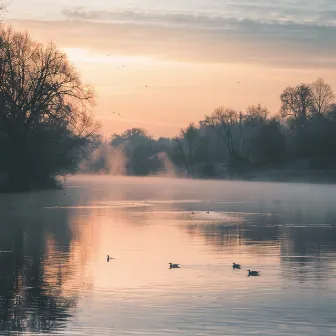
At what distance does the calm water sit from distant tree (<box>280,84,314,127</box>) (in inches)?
4320

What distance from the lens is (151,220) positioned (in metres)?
41.2

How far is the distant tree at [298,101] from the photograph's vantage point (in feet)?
483

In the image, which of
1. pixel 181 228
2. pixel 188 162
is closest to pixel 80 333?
pixel 181 228

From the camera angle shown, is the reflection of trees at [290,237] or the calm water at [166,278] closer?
the calm water at [166,278]

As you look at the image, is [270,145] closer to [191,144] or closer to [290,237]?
[191,144]

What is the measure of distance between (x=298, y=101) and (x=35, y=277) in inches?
5117

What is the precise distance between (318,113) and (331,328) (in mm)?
133766

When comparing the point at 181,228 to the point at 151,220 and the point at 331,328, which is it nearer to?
the point at 151,220

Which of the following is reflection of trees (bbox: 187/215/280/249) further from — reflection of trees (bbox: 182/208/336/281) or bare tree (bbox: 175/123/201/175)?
bare tree (bbox: 175/123/201/175)

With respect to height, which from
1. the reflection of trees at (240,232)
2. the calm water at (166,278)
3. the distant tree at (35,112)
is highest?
the distant tree at (35,112)

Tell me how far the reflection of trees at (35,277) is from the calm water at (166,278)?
26 mm

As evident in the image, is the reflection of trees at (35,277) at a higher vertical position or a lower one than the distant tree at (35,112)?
lower

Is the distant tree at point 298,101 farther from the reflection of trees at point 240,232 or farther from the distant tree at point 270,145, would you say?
the reflection of trees at point 240,232

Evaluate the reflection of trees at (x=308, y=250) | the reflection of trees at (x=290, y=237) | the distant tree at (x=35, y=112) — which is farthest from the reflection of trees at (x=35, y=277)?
the distant tree at (x=35, y=112)
